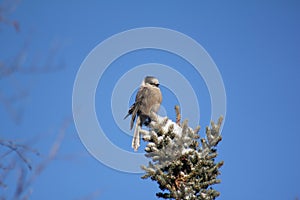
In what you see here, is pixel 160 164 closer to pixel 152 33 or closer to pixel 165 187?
pixel 165 187

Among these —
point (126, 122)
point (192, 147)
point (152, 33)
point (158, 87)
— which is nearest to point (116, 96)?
point (126, 122)

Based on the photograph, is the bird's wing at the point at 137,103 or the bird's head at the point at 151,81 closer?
the bird's wing at the point at 137,103

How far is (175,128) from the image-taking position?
5008 mm

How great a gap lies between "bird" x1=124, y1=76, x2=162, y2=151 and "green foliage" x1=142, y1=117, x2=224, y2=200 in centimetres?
359

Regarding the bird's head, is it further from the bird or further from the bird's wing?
Result: the bird's wing

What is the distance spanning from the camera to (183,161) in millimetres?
4598

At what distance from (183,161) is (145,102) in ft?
16.7

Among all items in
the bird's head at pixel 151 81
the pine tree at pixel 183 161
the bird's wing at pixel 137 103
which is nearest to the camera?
the pine tree at pixel 183 161

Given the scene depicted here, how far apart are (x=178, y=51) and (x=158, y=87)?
314 cm

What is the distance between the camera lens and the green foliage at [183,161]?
4355mm

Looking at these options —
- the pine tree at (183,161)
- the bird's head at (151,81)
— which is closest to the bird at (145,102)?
the bird's head at (151,81)

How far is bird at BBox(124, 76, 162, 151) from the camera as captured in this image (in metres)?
8.86

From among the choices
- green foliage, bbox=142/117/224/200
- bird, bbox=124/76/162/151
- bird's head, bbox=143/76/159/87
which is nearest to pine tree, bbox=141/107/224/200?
green foliage, bbox=142/117/224/200

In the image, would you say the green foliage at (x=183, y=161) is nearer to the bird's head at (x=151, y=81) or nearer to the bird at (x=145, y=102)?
the bird at (x=145, y=102)
